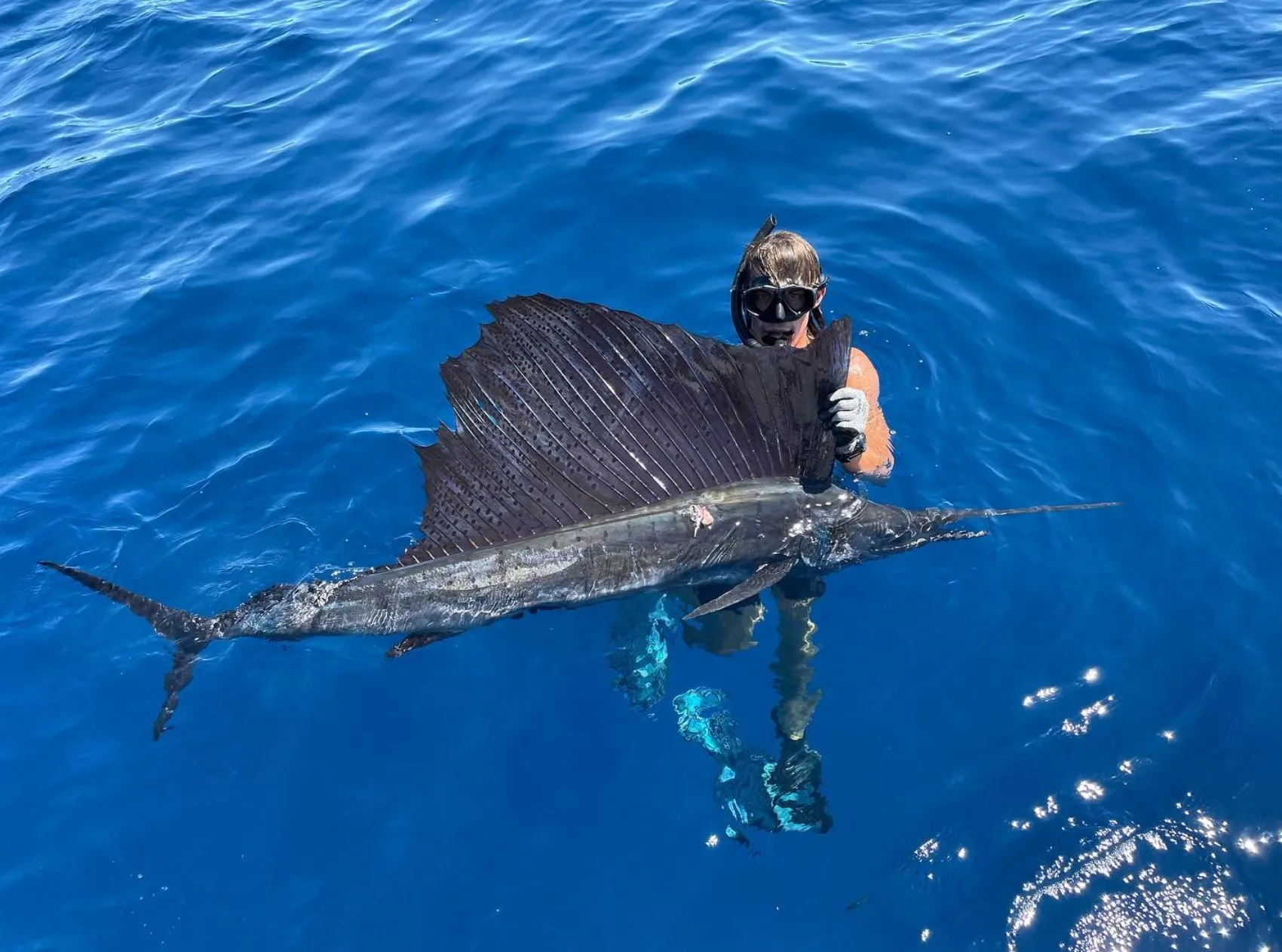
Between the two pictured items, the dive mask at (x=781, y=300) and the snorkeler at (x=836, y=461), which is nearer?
the snorkeler at (x=836, y=461)

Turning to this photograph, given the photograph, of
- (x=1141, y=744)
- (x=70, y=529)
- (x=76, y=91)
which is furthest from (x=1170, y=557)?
(x=76, y=91)

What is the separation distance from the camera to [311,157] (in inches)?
293

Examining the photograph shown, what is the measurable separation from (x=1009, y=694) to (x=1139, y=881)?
2.77ft

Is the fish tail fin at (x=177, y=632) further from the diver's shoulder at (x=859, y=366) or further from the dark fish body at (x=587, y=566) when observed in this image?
the diver's shoulder at (x=859, y=366)

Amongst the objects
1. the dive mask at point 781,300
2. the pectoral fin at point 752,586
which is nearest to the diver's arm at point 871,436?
the dive mask at point 781,300

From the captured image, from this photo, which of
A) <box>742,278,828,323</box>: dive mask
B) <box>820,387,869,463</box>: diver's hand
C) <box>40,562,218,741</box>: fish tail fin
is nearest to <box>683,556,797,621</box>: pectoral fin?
<box>820,387,869,463</box>: diver's hand

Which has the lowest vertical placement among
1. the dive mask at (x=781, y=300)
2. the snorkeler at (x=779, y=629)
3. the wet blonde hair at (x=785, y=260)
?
the snorkeler at (x=779, y=629)

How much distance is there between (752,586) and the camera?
3.34 meters

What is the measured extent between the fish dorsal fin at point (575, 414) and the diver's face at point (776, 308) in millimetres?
368

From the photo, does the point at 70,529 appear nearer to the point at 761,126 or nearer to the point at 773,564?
the point at 773,564

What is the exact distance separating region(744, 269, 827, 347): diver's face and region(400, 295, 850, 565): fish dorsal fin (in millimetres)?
368

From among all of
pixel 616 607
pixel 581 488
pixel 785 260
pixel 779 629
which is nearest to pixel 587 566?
pixel 581 488

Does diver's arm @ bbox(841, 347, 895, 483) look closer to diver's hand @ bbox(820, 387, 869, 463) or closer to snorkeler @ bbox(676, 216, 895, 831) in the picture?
snorkeler @ bbox(676, 216, 895, 831)

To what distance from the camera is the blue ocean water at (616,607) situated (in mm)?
3375
